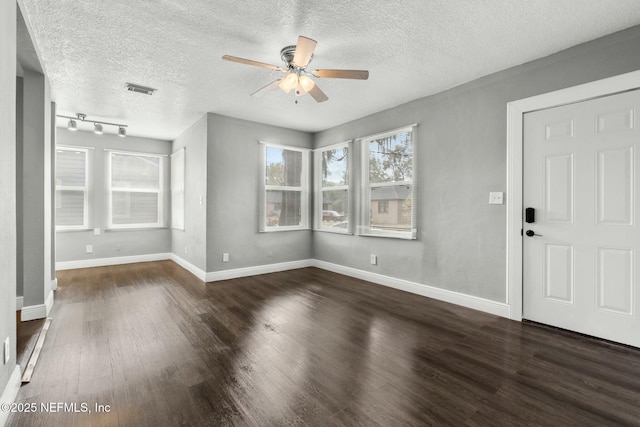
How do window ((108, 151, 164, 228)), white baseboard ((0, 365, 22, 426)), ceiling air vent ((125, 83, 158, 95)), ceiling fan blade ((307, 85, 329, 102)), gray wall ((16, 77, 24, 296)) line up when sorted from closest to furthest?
white baseboard ((0, 365, 22, 426)) → ceiling fan blade ((307, 85, 329, 102)) → gray wall ((16, 77, 24, 296)) → ceiling air vent ((125, 83, 158, 95)) → window ((108, 151, 164, 228))

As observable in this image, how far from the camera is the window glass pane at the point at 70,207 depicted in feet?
17.4

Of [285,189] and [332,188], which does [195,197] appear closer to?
[285,189]

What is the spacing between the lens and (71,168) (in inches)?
214

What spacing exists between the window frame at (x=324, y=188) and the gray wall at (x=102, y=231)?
3497mm

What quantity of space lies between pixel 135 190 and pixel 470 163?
6185mm

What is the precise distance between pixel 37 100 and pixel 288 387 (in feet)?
12.2

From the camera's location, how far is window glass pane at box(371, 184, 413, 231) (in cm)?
410

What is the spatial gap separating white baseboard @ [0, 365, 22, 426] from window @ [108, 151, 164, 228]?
15.1ft

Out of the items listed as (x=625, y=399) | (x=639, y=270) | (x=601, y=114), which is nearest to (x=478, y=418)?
(x=625, y=399)

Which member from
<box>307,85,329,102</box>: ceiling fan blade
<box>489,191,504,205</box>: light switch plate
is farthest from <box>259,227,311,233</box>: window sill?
<box>489,191,504,205</box>: light switch plate

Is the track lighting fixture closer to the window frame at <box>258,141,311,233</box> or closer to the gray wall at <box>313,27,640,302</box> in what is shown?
the window frame at <box>258,141,311,233</box>

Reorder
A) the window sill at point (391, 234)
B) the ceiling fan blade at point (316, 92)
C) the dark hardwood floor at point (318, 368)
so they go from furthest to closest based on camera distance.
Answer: the window sill at point (391, 234)
the ceiling fan blade at point (316, 92)
the dark hardwood floor at point (318, 368)

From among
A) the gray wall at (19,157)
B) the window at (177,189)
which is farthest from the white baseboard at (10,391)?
the window at (177,189)

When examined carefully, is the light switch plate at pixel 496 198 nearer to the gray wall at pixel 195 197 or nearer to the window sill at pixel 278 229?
the window sill at pixel 278 229
